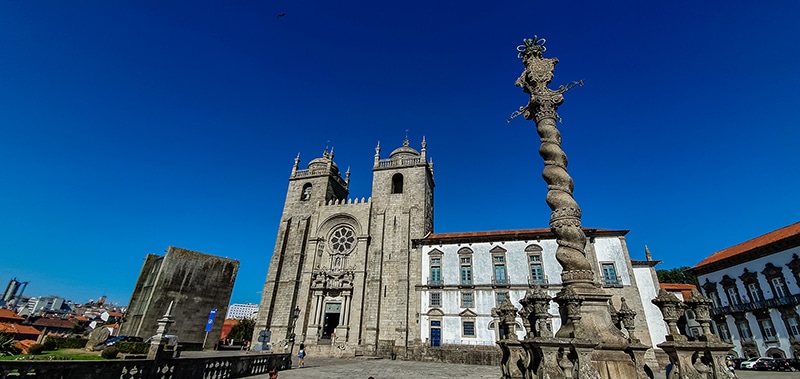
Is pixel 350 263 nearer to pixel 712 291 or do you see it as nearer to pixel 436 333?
pixel 436 333

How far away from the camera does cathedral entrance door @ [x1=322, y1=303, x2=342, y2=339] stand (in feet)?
98.5

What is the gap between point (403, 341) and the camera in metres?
25.9

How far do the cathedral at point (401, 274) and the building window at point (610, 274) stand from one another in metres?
0.07

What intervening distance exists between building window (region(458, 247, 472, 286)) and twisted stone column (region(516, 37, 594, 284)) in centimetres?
1834

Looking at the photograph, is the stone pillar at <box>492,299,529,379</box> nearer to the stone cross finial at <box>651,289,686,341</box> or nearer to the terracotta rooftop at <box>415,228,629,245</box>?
the stone cross finial at <box>651,289,686,341</box>

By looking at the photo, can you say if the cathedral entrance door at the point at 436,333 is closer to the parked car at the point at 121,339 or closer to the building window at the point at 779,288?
the parked car at the point at 121,339

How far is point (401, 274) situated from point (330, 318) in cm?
874

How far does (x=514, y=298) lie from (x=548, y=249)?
4.95 meters

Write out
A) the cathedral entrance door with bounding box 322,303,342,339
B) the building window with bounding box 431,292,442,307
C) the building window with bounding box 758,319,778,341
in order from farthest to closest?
the cathedral entrance door with bounding box 322,303,342,339 → the building window with bounding box 431,292,442,307 → the building window with bounding box 758,319,778,341

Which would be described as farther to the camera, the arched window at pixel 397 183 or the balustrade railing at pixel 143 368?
the arched window at pixel 397 183

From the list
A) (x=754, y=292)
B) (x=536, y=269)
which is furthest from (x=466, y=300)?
(x=754, y=292)

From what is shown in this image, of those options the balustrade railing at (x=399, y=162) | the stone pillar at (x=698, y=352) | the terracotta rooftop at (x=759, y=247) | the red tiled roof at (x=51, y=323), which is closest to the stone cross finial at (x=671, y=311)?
the stone pillar at (x=698, y=352)

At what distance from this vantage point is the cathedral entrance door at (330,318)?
30.0 m

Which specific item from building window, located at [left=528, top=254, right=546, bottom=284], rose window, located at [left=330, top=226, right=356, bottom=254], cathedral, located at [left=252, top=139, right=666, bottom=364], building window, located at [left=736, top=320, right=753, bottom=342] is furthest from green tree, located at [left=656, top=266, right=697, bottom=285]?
rose window, located at [left=330, top=226, right=356, bottom=254]
